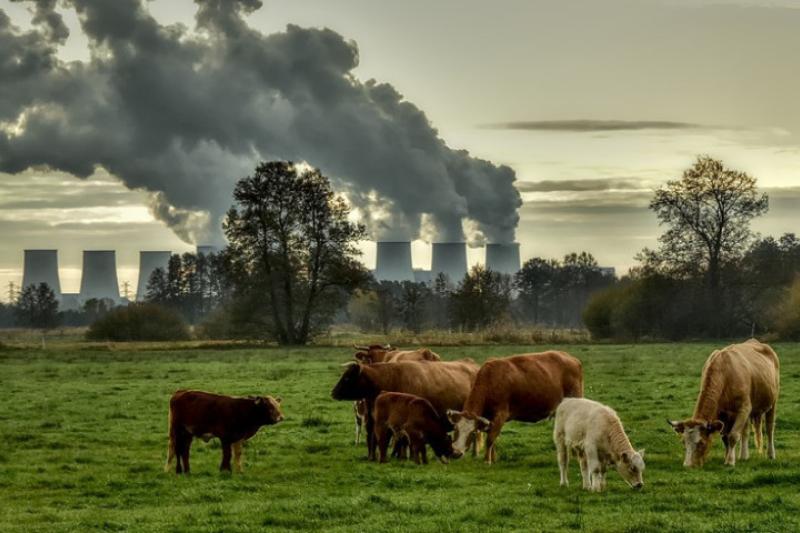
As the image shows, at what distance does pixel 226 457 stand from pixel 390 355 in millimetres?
6542

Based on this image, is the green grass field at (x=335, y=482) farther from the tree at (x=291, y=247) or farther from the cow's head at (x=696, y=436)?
the tree at (x=291, y=247)

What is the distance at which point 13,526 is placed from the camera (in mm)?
13078

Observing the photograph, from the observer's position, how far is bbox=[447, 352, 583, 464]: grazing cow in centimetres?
1694

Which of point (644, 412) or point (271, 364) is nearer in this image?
point (644, 412)

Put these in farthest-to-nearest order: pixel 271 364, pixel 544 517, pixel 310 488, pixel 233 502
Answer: pixel 271 364
pixel 310 488
pixel 233 502
pixel 544 517

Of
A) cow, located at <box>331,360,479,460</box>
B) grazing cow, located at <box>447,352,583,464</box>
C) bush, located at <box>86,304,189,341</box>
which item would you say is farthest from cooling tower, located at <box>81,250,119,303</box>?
grazing cow, located at <box>447,352,583,464</box>

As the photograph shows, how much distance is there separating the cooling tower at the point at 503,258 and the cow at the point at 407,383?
10400cm

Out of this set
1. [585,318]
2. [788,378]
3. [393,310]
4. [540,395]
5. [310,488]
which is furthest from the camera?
[393,310]

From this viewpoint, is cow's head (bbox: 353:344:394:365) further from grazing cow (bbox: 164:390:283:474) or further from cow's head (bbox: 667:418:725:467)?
cow's head (bbox: 667:418:725:467)

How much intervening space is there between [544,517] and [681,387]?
18.5 m

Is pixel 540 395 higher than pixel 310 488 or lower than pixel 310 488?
higher

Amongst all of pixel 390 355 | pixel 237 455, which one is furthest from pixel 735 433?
pixel 390 355

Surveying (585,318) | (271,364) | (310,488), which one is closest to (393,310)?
(585,318)

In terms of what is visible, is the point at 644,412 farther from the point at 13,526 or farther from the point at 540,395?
the point at 13,526
